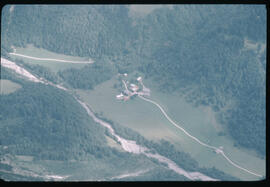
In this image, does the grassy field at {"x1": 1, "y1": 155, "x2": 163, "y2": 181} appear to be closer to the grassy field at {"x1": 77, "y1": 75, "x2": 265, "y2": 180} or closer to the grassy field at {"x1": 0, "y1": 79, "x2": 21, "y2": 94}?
the grassy field at {"x1": 77, "y1": 75, "x2": 265, "y2": 180}

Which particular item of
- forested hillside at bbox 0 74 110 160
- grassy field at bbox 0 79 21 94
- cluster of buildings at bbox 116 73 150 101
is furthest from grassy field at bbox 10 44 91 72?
cluster of buildings at bbox 116 73 150 101

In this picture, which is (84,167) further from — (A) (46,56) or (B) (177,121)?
(A) (46,56)

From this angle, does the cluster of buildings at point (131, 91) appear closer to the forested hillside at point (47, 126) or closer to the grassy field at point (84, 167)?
the forested hillside at point (47, 126)

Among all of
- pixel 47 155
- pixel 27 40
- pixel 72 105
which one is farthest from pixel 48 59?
pixel 47 155

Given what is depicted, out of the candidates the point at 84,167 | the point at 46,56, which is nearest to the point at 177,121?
the point at 84,167

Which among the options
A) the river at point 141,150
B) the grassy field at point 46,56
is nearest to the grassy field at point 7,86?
the grassy field at point 46,56
